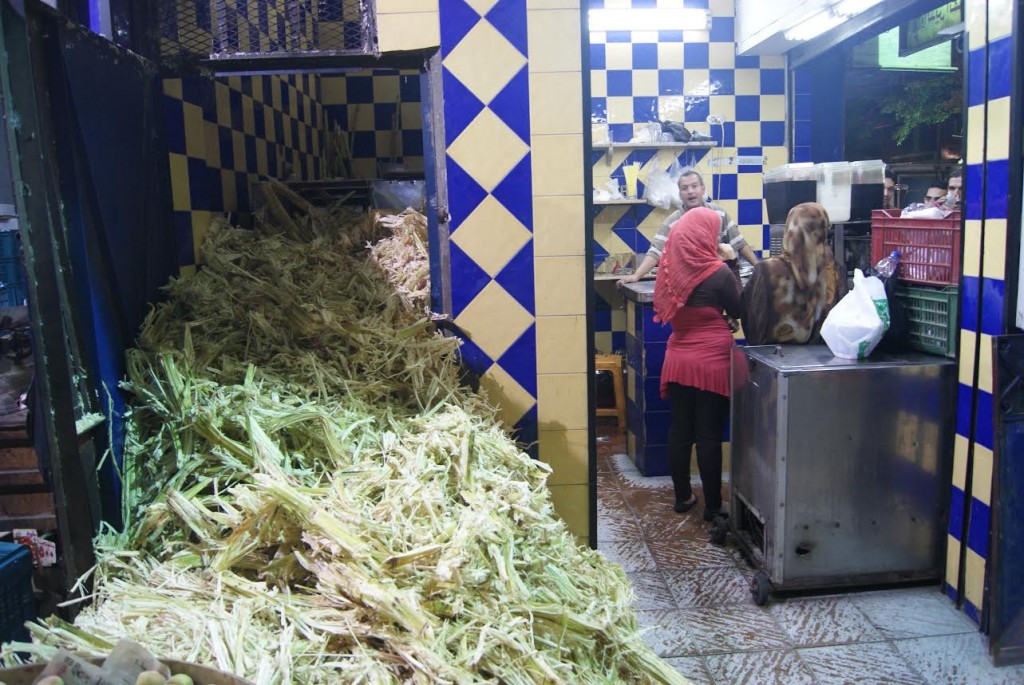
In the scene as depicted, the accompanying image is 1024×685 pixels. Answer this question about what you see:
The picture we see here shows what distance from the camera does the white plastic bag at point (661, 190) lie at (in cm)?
680

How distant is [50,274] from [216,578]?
974mm

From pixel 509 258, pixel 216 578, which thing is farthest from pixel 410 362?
pixel 216 578

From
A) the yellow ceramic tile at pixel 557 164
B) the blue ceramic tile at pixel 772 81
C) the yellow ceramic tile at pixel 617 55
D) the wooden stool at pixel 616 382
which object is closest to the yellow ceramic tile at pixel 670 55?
the yellow ceramic tile at pixel 617 55

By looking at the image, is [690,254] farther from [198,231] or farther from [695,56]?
[695,56]

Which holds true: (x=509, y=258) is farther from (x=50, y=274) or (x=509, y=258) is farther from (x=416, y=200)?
(x=50, y=274)

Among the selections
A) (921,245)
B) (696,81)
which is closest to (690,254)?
(921,245)

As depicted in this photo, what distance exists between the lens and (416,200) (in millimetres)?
4047

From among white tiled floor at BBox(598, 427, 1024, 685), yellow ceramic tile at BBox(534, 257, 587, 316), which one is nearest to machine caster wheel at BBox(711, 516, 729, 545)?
white tiled floor at BBox(598, 427, 1024, 685)

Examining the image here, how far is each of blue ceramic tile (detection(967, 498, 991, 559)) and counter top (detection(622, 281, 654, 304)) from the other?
8.02 feet

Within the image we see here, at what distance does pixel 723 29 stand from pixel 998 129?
412cm

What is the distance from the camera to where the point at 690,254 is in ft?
15.1

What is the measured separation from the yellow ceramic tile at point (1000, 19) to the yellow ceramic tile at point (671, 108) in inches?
151

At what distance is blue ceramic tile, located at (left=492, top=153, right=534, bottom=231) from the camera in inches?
119

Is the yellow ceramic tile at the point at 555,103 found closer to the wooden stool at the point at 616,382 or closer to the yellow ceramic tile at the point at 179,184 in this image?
the yellow ceramic tile at the point at 179,184
